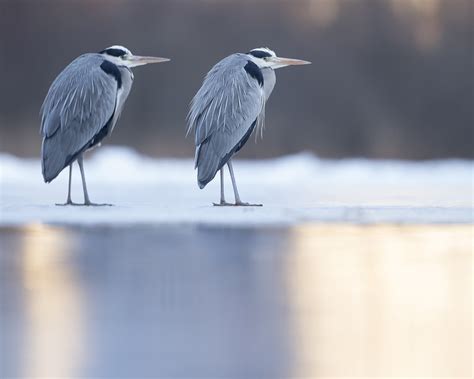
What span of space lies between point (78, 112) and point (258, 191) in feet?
9.79

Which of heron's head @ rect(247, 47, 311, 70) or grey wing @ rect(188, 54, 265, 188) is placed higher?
heron's head @ rect(247, 47, 311, 70)

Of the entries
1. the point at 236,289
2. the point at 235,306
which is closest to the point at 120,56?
the point at 236,289

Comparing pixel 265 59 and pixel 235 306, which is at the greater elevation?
pixel 265 59

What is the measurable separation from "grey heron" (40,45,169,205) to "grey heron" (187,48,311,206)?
0.66 m

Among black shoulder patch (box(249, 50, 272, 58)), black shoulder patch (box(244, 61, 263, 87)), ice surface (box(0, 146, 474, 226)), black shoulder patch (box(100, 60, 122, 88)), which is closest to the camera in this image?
ice surface (box(0, 146, 474, 226))

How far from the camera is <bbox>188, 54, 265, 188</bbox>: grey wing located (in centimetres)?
880

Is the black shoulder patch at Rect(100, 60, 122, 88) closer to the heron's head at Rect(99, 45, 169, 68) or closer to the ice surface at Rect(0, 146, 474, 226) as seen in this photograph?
the heron's head at Rect(99, 45, 169, 68)

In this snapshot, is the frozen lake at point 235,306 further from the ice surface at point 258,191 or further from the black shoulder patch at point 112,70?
the black shoulder patch at point 112,70

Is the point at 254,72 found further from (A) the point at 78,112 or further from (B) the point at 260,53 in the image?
(A) the point at 78,112

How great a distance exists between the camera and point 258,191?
11.4m

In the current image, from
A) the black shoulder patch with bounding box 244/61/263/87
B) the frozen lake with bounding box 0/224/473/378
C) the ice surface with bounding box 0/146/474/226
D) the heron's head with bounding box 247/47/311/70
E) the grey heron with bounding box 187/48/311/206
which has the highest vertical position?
the heron's head with bounding box 247/47/311/70

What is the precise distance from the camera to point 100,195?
10.6 meters

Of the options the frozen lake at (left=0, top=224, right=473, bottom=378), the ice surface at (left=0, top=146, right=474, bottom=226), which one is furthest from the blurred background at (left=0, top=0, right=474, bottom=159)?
the frozen lake at (left=0, top=224, right=473, bottom=378)

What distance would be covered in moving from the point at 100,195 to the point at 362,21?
7182 mm
